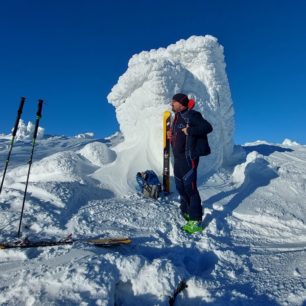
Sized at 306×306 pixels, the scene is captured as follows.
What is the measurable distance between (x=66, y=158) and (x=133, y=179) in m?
2.13

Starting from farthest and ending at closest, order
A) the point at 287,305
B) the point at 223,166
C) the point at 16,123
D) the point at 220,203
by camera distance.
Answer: the point at 223,166
the point at 220,203
the point at 16,123
the point at 287,305

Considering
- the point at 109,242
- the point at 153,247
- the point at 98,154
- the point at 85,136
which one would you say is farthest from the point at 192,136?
the point at 85,136

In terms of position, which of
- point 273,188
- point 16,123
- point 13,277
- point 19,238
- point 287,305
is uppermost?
point 16,123

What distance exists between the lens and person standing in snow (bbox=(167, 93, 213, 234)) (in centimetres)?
584

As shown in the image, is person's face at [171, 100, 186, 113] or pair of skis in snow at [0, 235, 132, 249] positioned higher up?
person's face at [171, 100, 186, 113]

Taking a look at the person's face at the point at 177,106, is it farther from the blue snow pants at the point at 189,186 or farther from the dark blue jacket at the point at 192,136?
the blue snow pants at the point at 189,186

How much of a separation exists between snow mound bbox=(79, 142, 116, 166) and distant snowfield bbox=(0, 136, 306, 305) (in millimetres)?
1179

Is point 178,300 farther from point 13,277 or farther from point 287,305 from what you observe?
point 13,277

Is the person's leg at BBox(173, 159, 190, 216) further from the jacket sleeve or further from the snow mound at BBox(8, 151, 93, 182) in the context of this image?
the snow mound at BBox(8, 151, 93, 182)

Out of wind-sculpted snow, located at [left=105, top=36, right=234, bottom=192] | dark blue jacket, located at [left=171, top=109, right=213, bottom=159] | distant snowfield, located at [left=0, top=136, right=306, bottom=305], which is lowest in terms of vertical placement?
distant snowfield, located at [left=0, top=136, right=306, bottom=305]

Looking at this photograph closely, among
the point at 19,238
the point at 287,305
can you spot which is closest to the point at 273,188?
the point at 287,305

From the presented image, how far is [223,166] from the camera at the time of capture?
1276 cm

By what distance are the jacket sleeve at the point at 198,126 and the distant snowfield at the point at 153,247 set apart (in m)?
1.68

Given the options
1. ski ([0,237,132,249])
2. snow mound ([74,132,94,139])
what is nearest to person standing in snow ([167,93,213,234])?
ski ([0,237,132,249])
